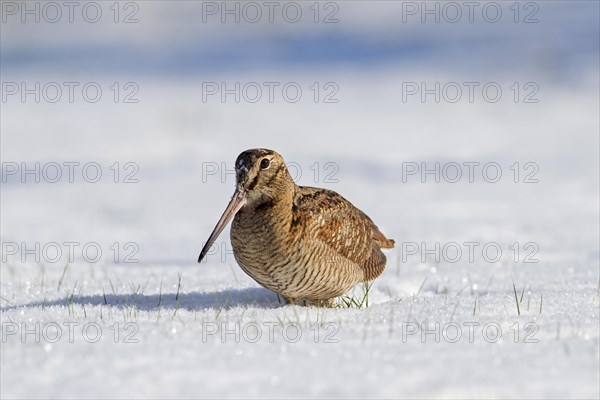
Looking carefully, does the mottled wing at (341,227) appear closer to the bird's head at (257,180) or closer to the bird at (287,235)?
the bird at (287,235)

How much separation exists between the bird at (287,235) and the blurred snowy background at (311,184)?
8.3 inches

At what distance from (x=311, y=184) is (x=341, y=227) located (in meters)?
5.72

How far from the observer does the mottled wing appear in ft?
17.9

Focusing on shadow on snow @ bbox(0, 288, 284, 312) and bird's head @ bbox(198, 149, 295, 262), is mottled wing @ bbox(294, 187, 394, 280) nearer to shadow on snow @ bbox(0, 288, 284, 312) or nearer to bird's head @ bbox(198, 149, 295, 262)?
bird's head @ bbox(198, 149, 295, 262)

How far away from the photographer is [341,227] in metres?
5.60

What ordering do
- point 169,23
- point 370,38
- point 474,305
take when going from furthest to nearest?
point 169,23 → point 370,38 → point 474,305

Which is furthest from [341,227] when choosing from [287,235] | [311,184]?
[311,184]

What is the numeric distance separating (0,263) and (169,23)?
19.6 meters

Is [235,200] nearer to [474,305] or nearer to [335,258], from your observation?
[335,258]

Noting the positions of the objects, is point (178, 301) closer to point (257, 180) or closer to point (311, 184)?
point (257, 180)

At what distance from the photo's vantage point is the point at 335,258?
5.43m

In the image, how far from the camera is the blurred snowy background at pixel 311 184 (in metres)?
4.11

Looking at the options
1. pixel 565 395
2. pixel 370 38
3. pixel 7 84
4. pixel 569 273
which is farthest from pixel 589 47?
pixel 565 395

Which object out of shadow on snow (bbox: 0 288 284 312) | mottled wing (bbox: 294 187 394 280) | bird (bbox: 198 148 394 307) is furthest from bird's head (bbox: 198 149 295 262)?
shadow on snow (bbox: 0 288 284 312)
